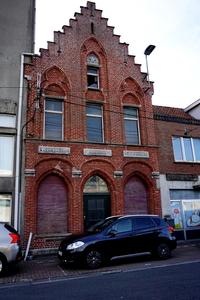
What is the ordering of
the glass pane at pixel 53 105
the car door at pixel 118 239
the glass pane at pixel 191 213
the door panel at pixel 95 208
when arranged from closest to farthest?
the car door at pixel 118 239 < the door panel at pixel 95 208 < the glass pane at pixel 53 105 < the glass pane at pixel 191 213

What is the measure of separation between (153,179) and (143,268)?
23.2 feet

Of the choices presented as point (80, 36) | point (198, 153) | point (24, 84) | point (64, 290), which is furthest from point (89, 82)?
A: point (64, 290)

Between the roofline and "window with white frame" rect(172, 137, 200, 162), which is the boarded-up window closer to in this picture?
"window with white frame" rect(172, 137, 200, 162)

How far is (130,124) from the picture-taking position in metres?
16.0

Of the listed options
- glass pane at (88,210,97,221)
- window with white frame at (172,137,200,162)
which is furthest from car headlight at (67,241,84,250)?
window with white frame at (172,137,200,162)

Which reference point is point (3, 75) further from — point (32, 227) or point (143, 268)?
point (143, 268)

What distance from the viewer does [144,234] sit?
9961 mm

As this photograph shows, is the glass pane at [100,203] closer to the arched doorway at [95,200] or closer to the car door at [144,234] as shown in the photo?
the arched doorway at [95,200]

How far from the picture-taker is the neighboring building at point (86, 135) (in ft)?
43.0

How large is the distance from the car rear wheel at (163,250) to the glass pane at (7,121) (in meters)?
8.87

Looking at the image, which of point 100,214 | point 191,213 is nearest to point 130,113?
point 100,214

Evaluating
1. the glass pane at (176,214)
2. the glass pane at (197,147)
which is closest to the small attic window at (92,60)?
the glass pane at (197,147)

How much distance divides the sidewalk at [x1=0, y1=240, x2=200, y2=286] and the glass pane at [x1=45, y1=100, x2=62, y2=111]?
298 inches

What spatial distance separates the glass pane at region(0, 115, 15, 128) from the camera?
1320cm
